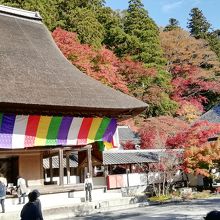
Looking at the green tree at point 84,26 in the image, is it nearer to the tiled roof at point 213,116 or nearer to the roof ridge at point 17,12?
the tiled roof at point 213,116

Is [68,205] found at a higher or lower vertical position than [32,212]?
lower

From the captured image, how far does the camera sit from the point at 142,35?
36.5 m

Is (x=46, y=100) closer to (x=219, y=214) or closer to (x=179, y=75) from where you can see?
(x=219, y=214)

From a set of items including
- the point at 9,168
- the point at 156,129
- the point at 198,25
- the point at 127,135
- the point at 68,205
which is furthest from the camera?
the point at 198,25

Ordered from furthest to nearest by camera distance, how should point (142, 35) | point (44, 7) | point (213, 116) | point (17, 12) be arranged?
point (142, 35) < point (44, 7) < point (213, 116) < point (17, 12)

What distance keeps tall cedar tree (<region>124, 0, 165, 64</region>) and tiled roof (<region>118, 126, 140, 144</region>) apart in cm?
622

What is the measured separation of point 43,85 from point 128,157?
10.4m

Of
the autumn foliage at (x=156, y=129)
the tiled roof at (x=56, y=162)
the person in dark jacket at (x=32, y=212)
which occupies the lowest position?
the person in dark jacket at (x=32, y=212)

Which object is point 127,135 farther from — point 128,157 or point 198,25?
point 198,25

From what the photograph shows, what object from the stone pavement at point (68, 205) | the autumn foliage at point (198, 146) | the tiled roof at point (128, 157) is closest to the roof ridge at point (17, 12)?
the tiled roof at point (128, 157)

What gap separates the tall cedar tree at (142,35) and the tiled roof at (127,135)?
6.22 meters

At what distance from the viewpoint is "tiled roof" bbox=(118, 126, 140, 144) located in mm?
32603

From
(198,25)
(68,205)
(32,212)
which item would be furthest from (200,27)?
(32,212)

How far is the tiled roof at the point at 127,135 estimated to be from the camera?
32603 millimetres
